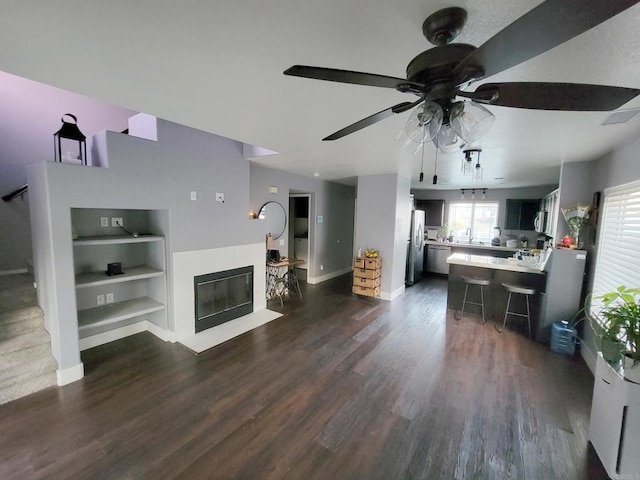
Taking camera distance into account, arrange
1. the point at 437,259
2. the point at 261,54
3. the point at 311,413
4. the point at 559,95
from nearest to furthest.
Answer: the point at 559,95
the point at 261,54
the point at 311,413
the point at 437,259

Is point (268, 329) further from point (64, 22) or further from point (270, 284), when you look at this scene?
point (64, 22)

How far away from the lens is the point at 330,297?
500cm

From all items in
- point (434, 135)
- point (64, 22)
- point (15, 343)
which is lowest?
point (15, 343)

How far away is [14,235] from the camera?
3.77m

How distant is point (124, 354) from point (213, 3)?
332cm

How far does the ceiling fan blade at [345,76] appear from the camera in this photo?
0.91 m

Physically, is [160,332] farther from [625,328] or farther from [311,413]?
[625,328]

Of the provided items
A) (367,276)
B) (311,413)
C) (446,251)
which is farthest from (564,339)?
(446,251)

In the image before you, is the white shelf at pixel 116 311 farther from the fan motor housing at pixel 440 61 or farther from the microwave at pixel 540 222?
the microwave at pixel 540 222

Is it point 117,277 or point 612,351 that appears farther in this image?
point 117,277

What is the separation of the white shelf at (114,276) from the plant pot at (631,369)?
13.3 feet

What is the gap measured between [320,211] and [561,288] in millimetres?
4133

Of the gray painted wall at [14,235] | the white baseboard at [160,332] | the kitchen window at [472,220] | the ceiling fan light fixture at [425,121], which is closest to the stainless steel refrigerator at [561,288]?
the ceiling fan light fixture at [425,121]

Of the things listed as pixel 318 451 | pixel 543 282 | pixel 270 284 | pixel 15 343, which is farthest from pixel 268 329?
pixel 543 282
